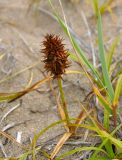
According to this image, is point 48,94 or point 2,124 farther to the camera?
point 48,94

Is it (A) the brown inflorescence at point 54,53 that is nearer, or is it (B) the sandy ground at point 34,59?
(A) the brown inflorescence at point 54,53

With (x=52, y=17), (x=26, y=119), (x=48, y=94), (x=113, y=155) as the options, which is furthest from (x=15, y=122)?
(x=52, y=17)

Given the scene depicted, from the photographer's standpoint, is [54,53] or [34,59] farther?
[34,59]

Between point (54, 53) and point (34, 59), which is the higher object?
point (34, 59)

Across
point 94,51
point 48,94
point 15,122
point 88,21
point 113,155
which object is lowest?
point 113,155

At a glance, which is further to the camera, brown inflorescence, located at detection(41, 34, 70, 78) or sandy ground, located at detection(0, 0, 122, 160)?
sandy ground, located at detection(0, 0, 122, 160)

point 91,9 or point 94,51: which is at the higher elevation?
point 91,9

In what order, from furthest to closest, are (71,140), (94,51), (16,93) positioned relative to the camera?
(94,51), (16,93), (71,140)

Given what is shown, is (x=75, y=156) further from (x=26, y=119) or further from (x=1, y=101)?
(x=1, y=101)
